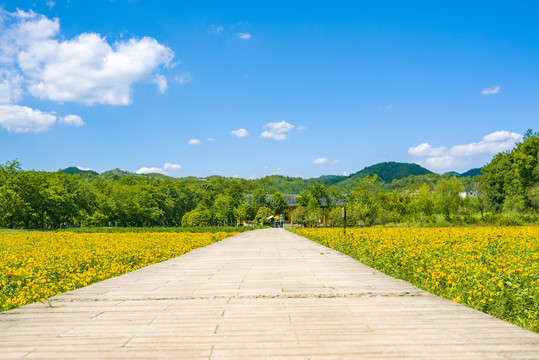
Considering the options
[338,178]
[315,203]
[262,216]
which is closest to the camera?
[315,203]

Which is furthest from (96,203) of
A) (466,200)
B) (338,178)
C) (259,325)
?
(338,178)

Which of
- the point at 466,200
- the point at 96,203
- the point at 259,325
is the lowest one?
the point at 259,325

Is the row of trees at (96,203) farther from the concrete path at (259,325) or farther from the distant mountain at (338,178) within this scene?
the distant mountain at (338,178)

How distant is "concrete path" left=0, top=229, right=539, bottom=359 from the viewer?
9.18 ft

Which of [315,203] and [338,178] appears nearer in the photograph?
[315,203]

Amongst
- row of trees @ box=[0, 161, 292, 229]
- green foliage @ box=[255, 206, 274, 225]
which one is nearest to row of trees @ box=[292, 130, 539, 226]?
green foliage @ box=[255, 206, 274, 225]

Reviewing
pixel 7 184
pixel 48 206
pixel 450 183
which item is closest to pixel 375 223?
pixel 450 183

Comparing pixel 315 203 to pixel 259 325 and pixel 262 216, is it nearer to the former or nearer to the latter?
pixel 262 216

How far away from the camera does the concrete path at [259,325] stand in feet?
9.18

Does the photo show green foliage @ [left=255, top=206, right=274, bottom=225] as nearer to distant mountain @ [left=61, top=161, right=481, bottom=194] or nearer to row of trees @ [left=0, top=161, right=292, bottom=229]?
row of trees @ [left=0, top=161, right=292, bottom=229]

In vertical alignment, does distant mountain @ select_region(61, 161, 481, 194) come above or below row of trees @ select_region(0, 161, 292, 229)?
above

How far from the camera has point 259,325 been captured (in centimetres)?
350

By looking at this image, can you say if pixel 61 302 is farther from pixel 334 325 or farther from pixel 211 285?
pixel 334 325

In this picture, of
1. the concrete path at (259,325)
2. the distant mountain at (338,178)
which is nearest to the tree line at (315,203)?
the concrete path at (259,325)
